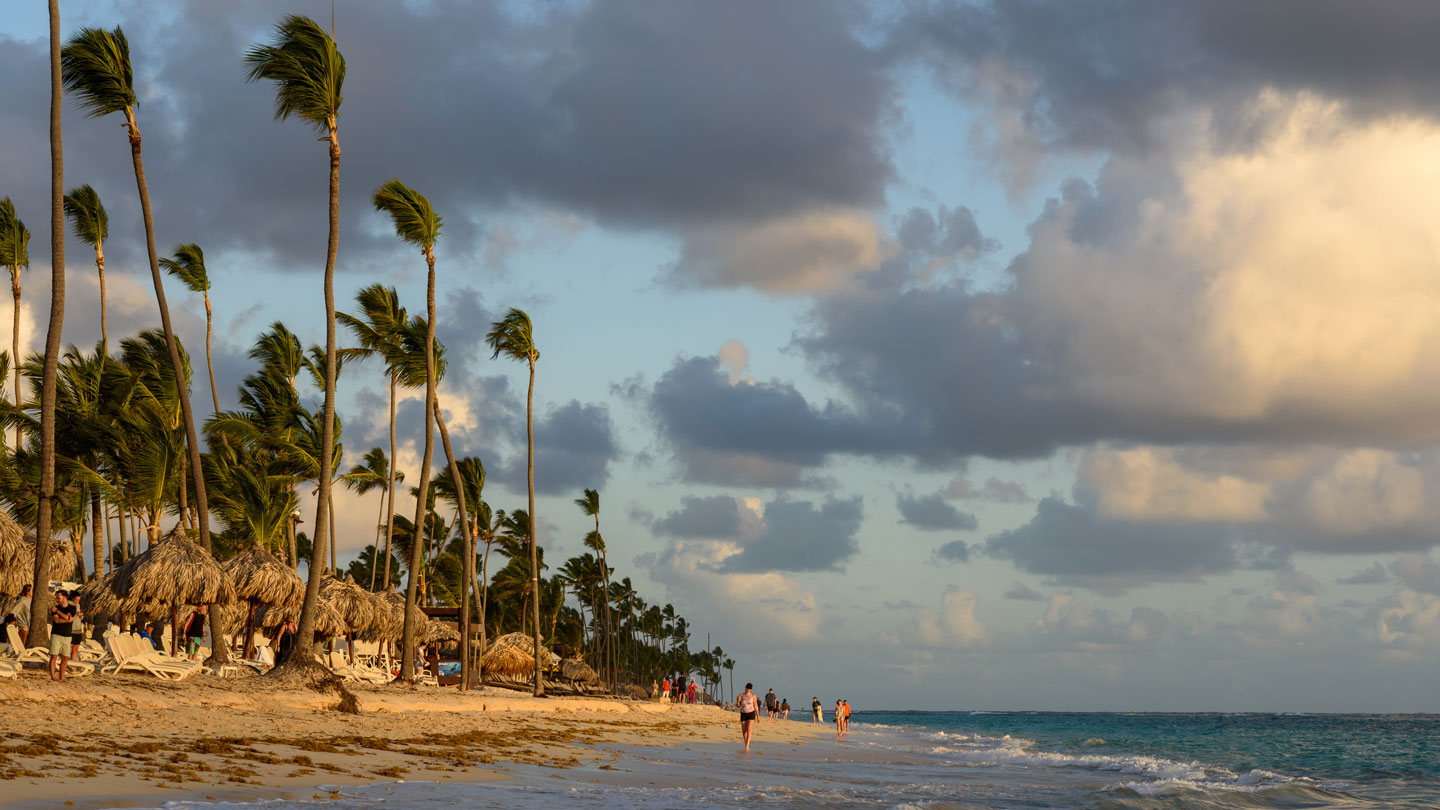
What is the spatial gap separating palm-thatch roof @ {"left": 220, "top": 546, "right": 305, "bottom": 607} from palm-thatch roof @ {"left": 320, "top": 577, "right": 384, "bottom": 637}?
4.12m

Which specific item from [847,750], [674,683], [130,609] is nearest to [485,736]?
[130,609]

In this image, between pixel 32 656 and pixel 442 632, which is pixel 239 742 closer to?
pixel 32 656

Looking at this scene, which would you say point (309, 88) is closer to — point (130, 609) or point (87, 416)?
point (130, 609)

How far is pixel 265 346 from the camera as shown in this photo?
38.1 meters

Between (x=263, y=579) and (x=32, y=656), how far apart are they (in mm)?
6857

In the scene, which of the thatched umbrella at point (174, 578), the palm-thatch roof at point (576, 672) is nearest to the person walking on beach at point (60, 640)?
the thatched umbrella at point (174, 578)

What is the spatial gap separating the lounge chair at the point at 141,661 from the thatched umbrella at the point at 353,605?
10190 millimetres

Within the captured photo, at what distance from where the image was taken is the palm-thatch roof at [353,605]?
29531 millimetres

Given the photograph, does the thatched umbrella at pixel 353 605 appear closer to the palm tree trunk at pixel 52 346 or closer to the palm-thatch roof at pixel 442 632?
the palm-thatch roof at pixel 442 632

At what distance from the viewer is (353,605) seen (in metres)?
29.9

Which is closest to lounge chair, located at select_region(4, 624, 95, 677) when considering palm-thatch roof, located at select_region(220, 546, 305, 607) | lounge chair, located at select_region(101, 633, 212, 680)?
lounge chair, located at select_region(101, 633, 212, 680)

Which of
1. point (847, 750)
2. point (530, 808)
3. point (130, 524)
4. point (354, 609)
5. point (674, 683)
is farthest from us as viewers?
point (674, 683)

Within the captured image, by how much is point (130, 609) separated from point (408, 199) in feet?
40.5

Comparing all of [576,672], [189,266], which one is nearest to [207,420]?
[189,266]
